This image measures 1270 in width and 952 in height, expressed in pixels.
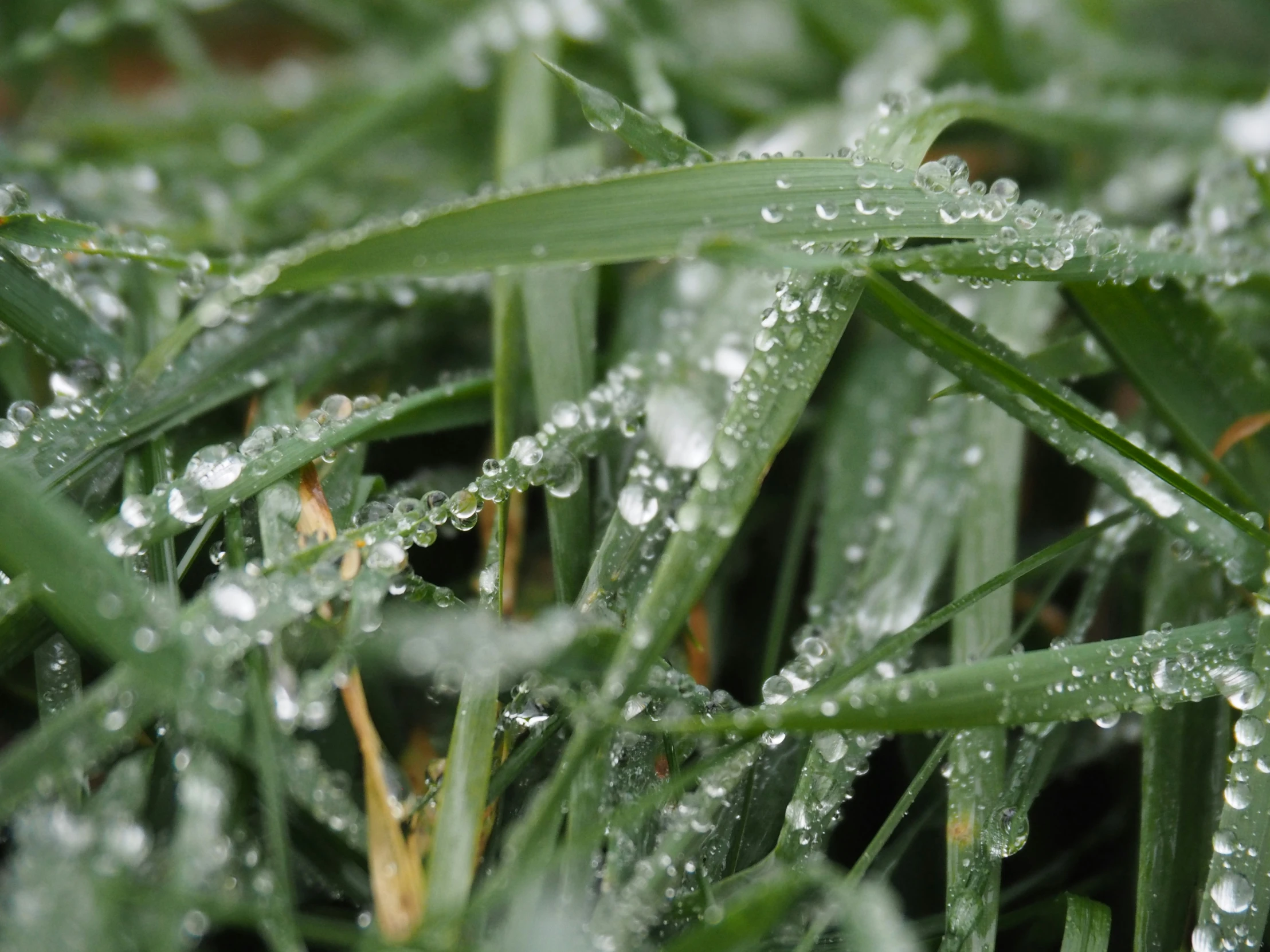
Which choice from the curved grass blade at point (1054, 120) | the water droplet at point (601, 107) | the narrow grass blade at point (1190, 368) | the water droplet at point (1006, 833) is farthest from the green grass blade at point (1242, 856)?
the water droplet at point (601, 107)

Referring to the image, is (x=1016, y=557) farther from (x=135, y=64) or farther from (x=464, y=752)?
(x=135, y=64)

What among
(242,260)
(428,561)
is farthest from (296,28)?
(428,561)

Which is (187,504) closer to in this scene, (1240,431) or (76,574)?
(76,574)

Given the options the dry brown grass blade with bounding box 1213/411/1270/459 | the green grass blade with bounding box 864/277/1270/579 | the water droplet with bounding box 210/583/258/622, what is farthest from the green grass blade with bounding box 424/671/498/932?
the dry brown grass blade with bounding box 1213/411/1270/459

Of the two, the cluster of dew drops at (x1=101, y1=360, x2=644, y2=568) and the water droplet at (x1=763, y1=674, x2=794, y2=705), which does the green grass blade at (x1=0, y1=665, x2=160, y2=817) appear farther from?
the water droplet at (x1=763, y1=674, x2=794, y2=705)

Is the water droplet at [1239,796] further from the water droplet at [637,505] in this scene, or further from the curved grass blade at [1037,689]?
the water droplet at [637,505]

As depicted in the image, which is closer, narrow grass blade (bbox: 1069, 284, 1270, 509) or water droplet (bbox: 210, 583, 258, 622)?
water droplet (bbox: 210, 583, 258, 622)
